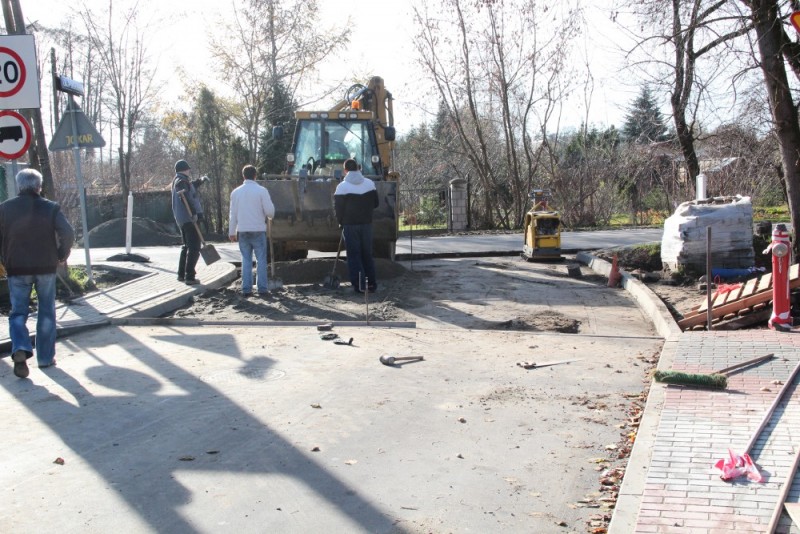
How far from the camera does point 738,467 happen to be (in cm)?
445

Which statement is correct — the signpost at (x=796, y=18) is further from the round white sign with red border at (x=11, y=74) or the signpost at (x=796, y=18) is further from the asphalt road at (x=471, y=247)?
the asphalt road at (x=471, y=247)

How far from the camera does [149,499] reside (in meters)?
4.34

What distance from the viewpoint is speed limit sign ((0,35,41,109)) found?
354 inches

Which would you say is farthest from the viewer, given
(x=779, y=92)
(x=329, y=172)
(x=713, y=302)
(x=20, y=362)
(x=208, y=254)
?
(x=329, y=172)

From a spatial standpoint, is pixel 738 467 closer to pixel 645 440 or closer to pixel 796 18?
pixel 645 440

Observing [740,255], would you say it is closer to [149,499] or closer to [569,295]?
[569,295]

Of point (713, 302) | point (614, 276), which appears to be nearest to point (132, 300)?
point (614, 276)

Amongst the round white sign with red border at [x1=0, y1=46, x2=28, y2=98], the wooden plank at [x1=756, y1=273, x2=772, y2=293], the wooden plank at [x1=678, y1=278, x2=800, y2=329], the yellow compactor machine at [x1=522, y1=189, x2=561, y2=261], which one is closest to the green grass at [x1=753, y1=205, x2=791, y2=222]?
the yellow compactor machine at [x1=522, y1=189, x2=561, y2=261]

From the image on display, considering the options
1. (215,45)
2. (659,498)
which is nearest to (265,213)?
(659,498)

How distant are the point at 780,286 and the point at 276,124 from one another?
31.1m

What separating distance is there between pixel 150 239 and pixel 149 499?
30.2 meters

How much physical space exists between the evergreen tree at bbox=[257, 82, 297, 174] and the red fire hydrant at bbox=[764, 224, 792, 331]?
3049 centimetres

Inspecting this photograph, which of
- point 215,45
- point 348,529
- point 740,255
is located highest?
point 215,45

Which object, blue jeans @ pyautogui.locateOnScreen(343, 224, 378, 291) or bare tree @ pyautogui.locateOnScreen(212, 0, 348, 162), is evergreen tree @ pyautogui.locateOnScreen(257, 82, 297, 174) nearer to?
bare tree @ pyautogui.locateOnScreen(212, 0, 348, 162)
